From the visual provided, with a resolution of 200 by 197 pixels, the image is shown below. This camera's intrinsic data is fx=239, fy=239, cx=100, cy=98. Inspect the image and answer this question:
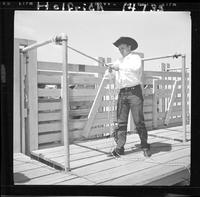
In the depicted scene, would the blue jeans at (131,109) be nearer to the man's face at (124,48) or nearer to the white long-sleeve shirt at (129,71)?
the white long-sleeve shirt at (129,71)

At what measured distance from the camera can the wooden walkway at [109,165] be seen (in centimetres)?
149

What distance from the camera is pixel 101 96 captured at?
60.9 inches

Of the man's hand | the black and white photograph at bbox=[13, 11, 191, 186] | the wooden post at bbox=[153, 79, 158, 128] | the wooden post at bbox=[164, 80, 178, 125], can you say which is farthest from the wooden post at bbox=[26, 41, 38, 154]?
the wooden post at bbox=[164, 80, 178, 125]

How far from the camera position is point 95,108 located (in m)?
1.55

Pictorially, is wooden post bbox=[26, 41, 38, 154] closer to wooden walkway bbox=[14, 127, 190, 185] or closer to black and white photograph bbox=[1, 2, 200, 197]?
black and white photograph bbox=[1, 2, 200, 197]

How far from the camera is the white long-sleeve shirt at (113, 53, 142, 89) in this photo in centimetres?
152

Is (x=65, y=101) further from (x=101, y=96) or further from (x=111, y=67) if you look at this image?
(x=111, y=67)

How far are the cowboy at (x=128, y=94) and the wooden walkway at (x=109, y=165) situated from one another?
1.7 inches

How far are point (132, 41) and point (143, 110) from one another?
17.6 inches

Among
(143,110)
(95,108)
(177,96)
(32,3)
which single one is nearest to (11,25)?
(32,3)

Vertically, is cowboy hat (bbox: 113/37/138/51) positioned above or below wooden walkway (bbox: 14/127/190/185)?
above

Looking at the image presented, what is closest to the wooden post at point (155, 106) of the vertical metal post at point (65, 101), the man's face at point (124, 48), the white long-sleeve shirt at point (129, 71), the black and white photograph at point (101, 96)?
the black and white photograph at point (101, 96)

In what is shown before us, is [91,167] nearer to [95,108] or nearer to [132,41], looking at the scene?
[95,108]
